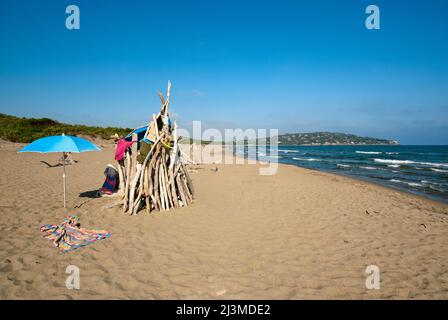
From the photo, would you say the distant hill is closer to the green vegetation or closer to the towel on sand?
the green vegetation

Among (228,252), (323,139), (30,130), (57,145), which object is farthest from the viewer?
(323,139)

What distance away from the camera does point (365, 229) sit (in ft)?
19.8

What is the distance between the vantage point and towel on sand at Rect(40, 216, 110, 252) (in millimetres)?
4413

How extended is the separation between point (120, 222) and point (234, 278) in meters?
3.39

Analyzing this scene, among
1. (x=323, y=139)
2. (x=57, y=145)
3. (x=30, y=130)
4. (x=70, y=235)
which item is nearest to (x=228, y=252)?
(x=70, y=235)

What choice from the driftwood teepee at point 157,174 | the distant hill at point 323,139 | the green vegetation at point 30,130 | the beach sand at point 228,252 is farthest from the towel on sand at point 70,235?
the distant hill at point 323,139

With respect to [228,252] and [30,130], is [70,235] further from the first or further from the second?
[30,130]

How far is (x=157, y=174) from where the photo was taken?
6.42 m

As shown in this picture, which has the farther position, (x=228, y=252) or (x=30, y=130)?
(x=30, y=130)

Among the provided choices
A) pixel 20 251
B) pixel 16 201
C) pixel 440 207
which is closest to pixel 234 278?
pixel 20 251

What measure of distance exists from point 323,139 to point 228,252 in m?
137

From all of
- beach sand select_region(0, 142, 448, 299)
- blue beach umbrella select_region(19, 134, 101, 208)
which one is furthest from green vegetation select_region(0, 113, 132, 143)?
blue beach umbrella select_region(19, 134, 101, 208)

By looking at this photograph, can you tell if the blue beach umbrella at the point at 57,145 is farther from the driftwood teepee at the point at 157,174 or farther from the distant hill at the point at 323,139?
the distant hill at the point at 323,139
